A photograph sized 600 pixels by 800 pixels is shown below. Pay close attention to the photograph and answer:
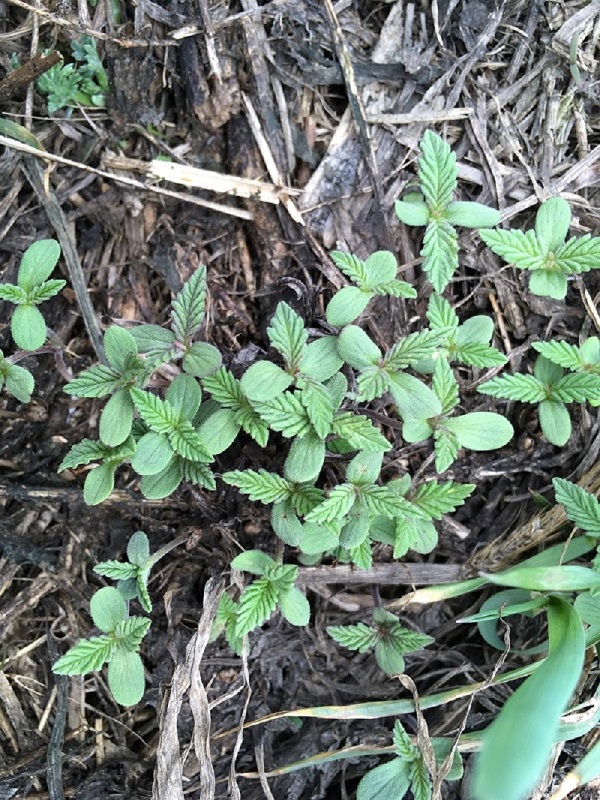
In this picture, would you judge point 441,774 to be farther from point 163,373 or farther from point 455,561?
point 163,373

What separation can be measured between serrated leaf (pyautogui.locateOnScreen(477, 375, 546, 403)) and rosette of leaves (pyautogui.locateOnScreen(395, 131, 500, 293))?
0.87ft

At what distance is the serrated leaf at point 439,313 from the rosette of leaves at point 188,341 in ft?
1.66

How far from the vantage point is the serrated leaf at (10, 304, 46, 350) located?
144 cm

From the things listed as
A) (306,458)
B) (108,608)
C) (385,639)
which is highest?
(306,458)

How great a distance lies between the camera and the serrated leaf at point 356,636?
5.31 feet

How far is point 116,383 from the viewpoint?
1.40 m

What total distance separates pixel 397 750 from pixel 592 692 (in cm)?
52

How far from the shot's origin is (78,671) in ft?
4.75

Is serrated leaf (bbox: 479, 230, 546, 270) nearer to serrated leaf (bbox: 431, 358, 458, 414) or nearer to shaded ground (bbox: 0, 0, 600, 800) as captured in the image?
shaded ground (bbox: 0, 0, 600, 800)

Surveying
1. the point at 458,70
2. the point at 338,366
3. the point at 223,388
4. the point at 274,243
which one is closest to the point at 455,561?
the point at 338,366

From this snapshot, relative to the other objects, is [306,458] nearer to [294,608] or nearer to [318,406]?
[318,406]

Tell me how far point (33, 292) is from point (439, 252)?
0.92m

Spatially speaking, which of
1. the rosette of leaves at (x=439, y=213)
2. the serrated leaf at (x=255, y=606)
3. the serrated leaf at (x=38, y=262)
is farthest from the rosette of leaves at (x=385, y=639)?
the serrated leaf at (x=38, y=262)

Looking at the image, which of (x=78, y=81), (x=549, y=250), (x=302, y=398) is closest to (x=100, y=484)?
(x=302, y=398)
